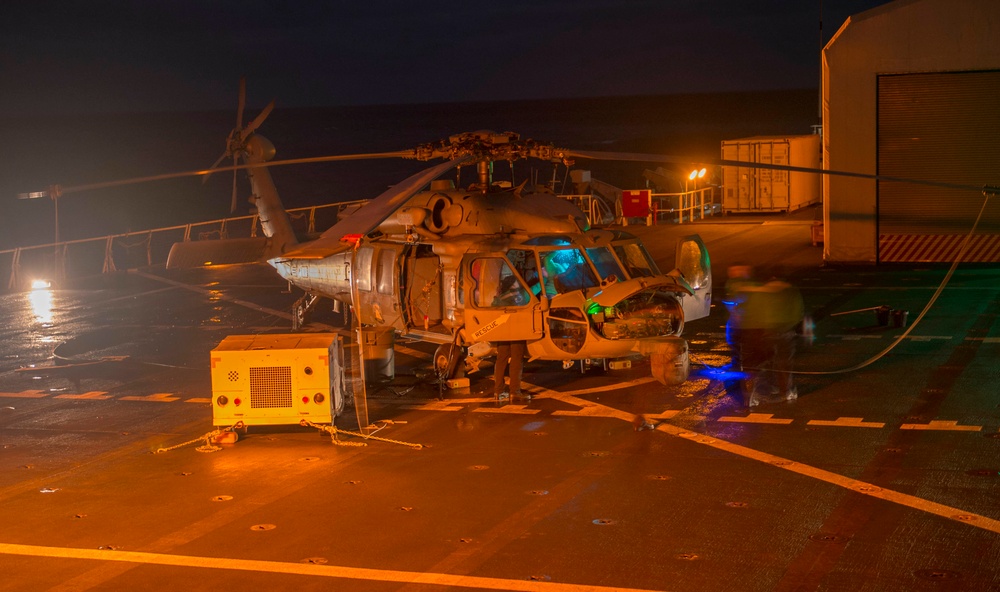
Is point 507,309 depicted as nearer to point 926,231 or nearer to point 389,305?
point 389,305

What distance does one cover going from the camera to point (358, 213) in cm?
1423

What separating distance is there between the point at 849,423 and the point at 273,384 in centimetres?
704

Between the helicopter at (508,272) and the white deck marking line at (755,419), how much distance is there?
78 cm

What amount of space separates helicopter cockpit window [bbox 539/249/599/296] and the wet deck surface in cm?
160

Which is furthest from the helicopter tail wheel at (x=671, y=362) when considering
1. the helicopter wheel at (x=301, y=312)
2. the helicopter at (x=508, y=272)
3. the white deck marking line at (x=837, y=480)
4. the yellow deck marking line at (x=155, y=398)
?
the helicopter wheel at (x=301, y=312)

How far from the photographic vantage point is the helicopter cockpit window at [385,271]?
16.0 metres

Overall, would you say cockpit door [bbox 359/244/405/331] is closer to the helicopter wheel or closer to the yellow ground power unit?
the yellow ground power unit

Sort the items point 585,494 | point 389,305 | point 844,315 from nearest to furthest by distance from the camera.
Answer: point 585,494 → point 389,305 → point 844,315

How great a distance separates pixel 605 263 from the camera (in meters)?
14.3

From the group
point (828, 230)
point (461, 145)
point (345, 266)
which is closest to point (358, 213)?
point (461, 145)

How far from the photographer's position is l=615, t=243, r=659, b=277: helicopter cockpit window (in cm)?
1427

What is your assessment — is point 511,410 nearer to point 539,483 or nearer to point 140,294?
point 539,483

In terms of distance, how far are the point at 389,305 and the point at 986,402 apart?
859 centimetres

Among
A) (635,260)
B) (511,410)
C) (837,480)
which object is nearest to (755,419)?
(837,480)
